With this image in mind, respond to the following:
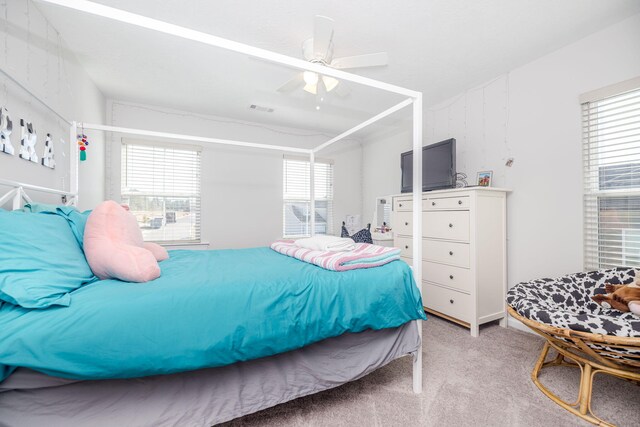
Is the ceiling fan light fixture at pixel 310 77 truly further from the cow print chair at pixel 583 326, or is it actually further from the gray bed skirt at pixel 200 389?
the cow print chair at pixel 583 326

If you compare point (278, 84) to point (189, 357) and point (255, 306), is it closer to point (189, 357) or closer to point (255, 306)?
point (255, 306)

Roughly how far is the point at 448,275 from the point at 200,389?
235 cm

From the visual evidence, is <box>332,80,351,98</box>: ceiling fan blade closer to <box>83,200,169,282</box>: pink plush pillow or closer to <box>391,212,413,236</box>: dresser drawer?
<box>391,212,413,236</box>: dresser drawer

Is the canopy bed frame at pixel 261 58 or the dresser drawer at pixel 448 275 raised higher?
the canopy bed frame at pixel 261 58

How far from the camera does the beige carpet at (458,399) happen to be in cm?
137

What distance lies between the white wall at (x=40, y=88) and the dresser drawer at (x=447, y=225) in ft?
10.6

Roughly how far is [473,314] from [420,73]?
2376 mm

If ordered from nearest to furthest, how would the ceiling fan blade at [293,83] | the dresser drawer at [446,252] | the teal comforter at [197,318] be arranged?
the teal comforter at [197,318] < the ceiling fan blade at [293,83] < the dresser drawer at [446,252]

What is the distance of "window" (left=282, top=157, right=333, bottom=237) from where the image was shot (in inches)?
167

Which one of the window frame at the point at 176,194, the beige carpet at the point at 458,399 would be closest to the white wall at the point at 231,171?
the window frame at the point at 176,194

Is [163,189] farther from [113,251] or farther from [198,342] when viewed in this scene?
[198,342]

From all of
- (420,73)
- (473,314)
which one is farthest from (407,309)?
(420,73)

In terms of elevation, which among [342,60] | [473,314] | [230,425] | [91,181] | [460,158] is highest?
[342,60]

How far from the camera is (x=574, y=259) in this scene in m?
2.21
